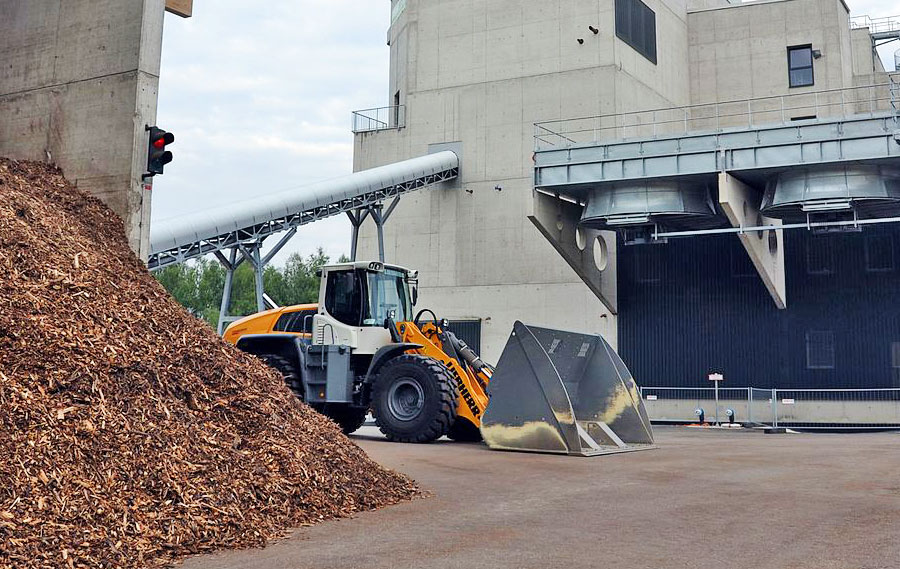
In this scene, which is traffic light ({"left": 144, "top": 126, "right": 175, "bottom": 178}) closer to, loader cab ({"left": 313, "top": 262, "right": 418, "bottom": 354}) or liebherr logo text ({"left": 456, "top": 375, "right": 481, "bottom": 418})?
loader cab ({"left": 313, "top": 262, "right": 418, "bottom": 354})

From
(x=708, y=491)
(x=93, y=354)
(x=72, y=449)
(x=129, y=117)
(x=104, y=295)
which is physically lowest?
(x=708, y=491)

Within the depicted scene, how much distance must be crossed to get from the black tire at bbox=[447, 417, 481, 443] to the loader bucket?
1.91 meters

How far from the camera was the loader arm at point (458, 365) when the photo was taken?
15266 mm

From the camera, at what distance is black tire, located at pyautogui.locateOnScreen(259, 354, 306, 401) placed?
54.6ft

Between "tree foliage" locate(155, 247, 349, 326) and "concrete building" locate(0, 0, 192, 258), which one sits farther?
"tree foliage" locate(155, 247, 349, 326)

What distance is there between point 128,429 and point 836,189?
2206 cm

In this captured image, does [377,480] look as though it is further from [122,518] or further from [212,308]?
[212,308]

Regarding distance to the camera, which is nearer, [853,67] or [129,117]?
[129,117]

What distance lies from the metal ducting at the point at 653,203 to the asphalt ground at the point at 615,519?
1400 centimetres

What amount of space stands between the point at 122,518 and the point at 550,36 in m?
29.6

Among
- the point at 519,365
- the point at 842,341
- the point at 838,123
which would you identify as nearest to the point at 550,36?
the point at 838,123

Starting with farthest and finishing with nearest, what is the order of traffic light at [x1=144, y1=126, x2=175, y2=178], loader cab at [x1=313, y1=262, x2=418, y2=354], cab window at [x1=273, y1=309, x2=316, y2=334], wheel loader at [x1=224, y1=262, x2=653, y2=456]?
cab window at [x1=273, y1=309, x2=316, y2=334]
loader cab at [x1=313, y1=262, x2=418, y2=354]
wheel loader at [x1=224, y1=262, x2=653, y2=456]
traffic light at [x1=144, y1=126, x2=175, y2=178]

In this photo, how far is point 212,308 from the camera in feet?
251

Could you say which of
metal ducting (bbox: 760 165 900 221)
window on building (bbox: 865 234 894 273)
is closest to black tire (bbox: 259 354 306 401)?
metal ducting (bbox: 760 165 900 221)
